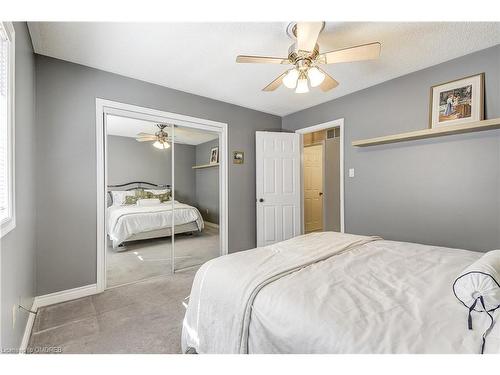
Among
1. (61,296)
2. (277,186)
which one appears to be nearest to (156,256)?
(61,296)

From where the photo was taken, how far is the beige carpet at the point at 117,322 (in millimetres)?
1653

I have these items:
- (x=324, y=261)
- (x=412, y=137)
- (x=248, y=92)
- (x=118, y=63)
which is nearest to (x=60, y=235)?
(x=118, y=63)

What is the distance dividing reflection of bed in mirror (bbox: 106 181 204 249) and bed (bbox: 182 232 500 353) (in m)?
1.85

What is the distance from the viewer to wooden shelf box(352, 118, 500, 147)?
2.04 meters

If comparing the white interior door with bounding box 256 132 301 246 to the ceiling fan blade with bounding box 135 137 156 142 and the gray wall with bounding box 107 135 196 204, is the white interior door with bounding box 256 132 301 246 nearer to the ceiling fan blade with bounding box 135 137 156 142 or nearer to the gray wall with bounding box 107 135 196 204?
the gray wall with bounding box 107 135 196 204

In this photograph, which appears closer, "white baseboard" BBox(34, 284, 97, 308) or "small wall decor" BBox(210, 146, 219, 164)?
"white baseboard" BBox(34, 284, 97, 308)

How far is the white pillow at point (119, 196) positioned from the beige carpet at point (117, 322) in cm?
99

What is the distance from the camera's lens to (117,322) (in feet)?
6.33

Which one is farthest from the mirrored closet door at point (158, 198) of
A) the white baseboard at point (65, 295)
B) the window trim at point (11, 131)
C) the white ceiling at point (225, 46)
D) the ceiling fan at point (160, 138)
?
the window trim at point (11, 131)

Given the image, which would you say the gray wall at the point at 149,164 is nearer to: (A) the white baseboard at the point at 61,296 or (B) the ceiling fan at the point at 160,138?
(B) the ceiling fan at the point at 160,138

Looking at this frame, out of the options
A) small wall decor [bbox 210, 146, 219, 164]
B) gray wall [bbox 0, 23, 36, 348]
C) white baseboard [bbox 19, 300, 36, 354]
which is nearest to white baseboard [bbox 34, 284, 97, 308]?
gray wall [bbox 0, 23, 36, 348]

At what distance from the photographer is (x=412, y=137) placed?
2518mm

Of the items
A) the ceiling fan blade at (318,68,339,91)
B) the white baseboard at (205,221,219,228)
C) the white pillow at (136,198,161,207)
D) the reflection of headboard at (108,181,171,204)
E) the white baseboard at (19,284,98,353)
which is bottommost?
the white baseboard at (19,284,98,353)

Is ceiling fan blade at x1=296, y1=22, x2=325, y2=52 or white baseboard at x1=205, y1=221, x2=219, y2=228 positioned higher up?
ceiling fan blade at x1=296, y1=22, x2=325, y2=52
